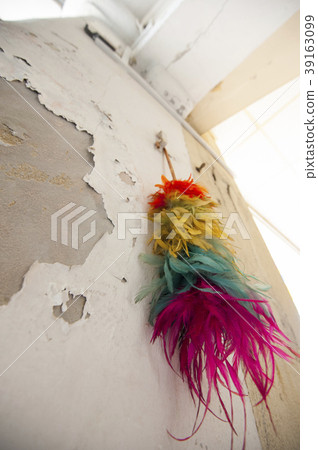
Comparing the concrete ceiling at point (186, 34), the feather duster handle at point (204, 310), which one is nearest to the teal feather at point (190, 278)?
the feather duster handle at point (204, 310)

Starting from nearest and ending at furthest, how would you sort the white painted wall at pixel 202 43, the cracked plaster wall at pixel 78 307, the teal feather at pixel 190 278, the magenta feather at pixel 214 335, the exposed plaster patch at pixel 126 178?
the cracked plaster wall at pixel 78 307 < the magenta feather at pixel 214 335 < the teal feather at pixel 190 278 < the exposed plaster patch at pixel 126 178 < the white painted wall at pixel 202 43

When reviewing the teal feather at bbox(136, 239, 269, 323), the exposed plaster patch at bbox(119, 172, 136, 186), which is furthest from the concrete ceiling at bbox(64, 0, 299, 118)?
the teal feather at bbox(136, 239, 269, 323)

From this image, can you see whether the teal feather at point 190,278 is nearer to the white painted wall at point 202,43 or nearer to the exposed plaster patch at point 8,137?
the exposed plaster patch at point 8,137

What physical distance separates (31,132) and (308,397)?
1256 mm

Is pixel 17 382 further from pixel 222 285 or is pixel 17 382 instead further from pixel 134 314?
pixel 222 285

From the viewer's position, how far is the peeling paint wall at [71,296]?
0.41m

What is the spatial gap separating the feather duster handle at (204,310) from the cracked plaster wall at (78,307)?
0.06 m

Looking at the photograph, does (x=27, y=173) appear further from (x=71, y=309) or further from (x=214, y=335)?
(x=214, y=335)

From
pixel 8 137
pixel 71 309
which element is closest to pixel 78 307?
pixel 71 309

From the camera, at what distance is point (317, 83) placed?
116cm

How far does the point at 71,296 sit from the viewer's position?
534 millimetres

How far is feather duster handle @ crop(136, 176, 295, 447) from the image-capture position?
56cm

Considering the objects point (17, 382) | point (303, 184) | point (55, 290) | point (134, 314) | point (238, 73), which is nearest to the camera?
point (17, 382)

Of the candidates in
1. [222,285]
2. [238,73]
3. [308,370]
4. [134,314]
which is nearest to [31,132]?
[134,314]
